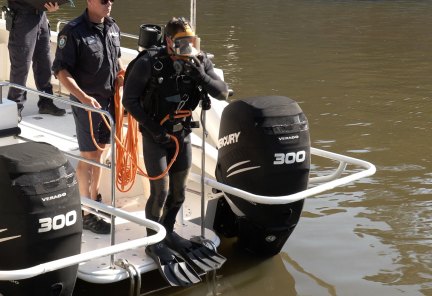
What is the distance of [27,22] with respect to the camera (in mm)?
6730

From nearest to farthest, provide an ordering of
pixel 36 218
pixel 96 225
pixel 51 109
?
pixel 36 218 → pixel 96 225 → pixel 51 109

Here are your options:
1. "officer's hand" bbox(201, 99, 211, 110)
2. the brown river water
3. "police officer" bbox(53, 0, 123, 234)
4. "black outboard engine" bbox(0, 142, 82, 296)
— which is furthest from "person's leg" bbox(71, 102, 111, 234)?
"black outboard engine" bbox(0, 142, 82, 296)

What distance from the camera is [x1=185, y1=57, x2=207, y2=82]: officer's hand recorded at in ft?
15.8

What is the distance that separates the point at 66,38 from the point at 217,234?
175 centimetres

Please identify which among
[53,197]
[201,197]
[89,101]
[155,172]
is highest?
[89,101]

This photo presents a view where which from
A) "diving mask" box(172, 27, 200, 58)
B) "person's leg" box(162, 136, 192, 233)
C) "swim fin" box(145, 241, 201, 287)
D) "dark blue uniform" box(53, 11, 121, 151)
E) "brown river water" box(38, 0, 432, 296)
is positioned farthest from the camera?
"brown river water" box(38, 0, 432, 296)

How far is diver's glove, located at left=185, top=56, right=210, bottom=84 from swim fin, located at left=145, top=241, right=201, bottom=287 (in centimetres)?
107

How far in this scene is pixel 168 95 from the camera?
4.96 metres

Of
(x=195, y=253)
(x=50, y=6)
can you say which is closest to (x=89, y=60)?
(x=195, y=253)

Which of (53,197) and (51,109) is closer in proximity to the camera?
(53,197)

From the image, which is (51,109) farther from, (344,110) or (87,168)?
(344,110)

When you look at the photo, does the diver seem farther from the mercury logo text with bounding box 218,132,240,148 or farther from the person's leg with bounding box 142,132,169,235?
the mercury logo text with bounding box 218,132,240,148

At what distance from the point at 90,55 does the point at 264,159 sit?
127 centimetres

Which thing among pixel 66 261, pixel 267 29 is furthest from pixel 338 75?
pixel 66 261
